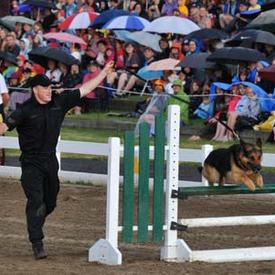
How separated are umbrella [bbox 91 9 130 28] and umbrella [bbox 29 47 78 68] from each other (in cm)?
224

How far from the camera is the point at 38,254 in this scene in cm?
996

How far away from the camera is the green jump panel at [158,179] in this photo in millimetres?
9977

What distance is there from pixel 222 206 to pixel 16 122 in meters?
4.54

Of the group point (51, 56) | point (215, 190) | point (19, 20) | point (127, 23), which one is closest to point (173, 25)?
point (127, 23)

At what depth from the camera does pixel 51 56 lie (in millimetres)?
23250

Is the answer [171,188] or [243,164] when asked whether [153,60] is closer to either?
[243,164]

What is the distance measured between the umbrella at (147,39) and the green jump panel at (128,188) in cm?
1389

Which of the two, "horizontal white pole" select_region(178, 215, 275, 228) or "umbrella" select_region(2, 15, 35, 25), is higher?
"horizontal white pole" select_region(178, 215, 275, 228)

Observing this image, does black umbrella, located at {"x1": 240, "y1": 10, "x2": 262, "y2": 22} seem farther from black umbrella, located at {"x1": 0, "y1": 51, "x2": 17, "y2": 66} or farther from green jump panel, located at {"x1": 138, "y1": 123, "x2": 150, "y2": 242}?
green jump panel, located at {"x1": 138, "y1": 123, "x2": 150, "y2": 242}

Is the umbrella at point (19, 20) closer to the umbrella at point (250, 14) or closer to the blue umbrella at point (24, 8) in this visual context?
the blue umbrella at point (24, 8)

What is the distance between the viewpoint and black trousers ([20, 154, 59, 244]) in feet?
32.7

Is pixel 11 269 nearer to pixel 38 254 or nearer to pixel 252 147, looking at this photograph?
pixel 38 254

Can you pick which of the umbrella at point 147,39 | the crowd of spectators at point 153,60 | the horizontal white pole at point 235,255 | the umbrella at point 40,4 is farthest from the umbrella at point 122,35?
the horizontal white pole at point 235,255

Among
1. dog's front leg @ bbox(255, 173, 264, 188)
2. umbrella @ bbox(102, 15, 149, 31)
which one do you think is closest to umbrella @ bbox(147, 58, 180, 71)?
umbrella @ bbox(102, 15, 149, 31)
